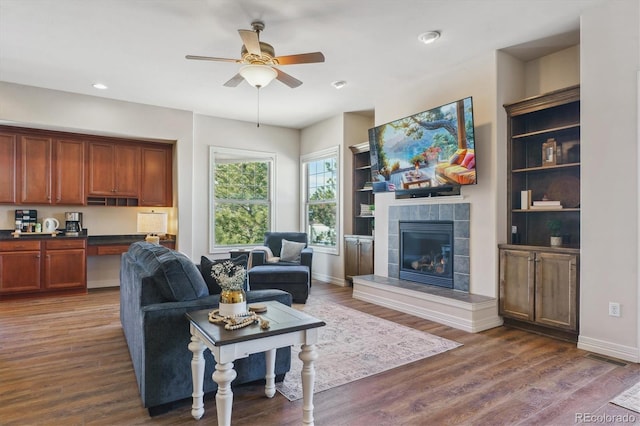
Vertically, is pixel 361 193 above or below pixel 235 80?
below

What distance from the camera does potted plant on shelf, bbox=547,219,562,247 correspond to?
364cm

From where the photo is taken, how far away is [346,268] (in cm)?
624

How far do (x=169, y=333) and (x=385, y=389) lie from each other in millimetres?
1429

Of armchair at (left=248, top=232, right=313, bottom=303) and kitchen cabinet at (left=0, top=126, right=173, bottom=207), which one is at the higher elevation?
kitchen cabinet at (left=0, top=126, right=173, bottom=207)

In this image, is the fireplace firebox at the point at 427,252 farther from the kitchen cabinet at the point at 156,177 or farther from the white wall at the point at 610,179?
the kitchen cabinet at the point at 156,177

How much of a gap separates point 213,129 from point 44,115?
241 centimetres

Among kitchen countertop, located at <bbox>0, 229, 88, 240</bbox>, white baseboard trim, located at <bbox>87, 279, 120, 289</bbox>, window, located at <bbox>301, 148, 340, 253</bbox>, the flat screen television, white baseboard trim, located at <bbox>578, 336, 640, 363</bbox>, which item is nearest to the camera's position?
white baseboard trim, located at <bbox>578, 336, 640, 363</bbox>

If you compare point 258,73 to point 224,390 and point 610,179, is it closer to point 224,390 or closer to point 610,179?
point 224,390

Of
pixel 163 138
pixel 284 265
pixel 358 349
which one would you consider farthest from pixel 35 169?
pixel 358 349

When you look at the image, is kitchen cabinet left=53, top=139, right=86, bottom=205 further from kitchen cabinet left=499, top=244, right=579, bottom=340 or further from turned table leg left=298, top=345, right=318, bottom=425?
kitchen cabinet left=499, top=244, right=579, bottom=340

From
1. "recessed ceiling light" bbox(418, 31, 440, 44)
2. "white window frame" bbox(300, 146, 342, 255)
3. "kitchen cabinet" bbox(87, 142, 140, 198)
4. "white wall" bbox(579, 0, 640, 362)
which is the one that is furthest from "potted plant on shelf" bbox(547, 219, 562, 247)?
"kitchen cabinet" bbox(87, 142, 140, 198)

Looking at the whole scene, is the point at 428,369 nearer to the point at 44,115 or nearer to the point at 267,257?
the point at 267,257

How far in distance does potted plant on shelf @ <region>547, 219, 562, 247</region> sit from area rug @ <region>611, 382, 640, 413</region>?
1.48m

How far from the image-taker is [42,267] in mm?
5172
